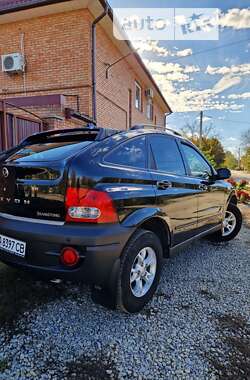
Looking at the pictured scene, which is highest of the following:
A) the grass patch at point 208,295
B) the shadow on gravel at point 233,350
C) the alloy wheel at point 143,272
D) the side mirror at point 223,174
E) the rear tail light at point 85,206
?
the side mirror at point 223,174

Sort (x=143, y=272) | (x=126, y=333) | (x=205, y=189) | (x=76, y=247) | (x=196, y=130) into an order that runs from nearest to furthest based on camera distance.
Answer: (x=76, y=247)
(x=126, y=333)
(x=143, y=272)
(x=205, y=189)
(x=196, y=130)

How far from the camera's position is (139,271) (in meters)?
2.29

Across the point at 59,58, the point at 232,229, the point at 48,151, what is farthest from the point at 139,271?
the point at 59,58

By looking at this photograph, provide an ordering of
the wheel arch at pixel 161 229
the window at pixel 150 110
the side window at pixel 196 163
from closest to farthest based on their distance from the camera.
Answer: the wheel arch at pixel 161 229 → the side window at pixel 196 163 → the window at pixel 150 110

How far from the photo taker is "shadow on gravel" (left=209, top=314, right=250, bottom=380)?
1.65m

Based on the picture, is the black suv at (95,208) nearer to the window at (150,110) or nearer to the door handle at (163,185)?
the door handle at (163,185)

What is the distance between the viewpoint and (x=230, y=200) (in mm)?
4426

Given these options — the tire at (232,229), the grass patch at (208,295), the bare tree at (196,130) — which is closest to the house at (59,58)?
the tire at (232,229)

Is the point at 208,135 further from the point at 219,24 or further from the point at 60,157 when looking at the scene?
the point at 60,157

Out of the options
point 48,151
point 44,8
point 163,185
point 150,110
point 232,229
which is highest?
point 44,8

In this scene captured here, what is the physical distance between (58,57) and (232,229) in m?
6.53

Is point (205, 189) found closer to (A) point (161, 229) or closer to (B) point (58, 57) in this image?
(A) point (161, 229)

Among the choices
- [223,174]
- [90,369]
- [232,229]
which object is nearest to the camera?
[90,369]

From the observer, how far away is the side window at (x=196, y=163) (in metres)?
3.26
